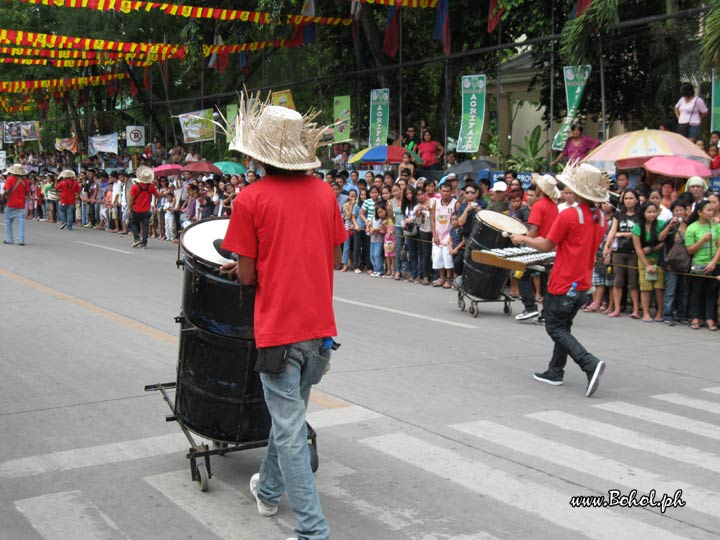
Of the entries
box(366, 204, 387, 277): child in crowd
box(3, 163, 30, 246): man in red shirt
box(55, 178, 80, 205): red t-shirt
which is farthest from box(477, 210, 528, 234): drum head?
box(55, 178, 80, 205): red t-shirt

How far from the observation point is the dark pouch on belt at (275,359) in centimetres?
414

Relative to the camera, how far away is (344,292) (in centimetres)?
1445

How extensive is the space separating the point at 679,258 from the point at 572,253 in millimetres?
4876

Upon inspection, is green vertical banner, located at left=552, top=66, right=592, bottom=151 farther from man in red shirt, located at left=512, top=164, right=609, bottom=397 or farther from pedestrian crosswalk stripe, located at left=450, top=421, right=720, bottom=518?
pedestrian crosswalk stripe, located at left=450, top=421, right=720, bottom=518

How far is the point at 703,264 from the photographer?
38.4 ft

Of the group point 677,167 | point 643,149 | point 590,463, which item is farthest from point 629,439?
point 643,149

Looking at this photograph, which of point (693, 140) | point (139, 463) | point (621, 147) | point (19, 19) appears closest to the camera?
point (139, 463)

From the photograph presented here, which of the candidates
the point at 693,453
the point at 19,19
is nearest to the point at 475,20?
the point at 693,453

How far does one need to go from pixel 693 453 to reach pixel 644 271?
6.86 meters

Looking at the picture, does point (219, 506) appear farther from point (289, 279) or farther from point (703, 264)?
point (703, 264)

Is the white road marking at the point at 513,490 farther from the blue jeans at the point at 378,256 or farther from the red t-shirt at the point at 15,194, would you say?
the red t-shirt at the point at 15,194

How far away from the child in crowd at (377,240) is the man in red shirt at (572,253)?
9.38 metres

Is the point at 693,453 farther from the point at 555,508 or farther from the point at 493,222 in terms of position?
the point at 493,222

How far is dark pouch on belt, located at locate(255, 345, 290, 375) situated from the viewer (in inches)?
163
